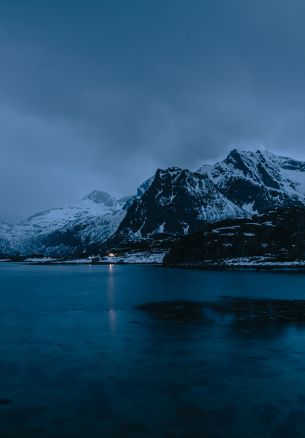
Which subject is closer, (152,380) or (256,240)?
(152,380)

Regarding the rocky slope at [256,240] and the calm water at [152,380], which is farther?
the rocky slope at [256,240]

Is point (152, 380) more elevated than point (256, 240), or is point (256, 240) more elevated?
point (256, 240)

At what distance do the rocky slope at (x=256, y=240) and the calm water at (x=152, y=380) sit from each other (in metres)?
131

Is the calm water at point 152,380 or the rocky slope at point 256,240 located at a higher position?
→ the rocky slope at point 256,240

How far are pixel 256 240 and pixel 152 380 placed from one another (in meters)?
157

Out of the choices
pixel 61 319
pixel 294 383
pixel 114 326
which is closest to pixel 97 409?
pixel 294 383

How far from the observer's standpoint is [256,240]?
555ft

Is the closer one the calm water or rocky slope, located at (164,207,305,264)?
the calm water

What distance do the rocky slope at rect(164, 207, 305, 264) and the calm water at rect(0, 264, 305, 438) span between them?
131 m

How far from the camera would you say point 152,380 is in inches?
717

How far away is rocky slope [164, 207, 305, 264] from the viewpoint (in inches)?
6220

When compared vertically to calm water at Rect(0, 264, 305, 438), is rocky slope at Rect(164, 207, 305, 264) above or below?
above

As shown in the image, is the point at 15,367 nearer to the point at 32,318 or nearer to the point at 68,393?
the point at 68,393

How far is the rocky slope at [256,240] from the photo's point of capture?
158 meters
